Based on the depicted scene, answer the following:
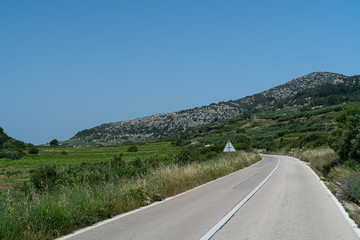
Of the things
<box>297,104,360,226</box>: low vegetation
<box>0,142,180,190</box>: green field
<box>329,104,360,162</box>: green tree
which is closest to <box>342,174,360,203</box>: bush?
<box>297,104,360,226</box>: low vegetation

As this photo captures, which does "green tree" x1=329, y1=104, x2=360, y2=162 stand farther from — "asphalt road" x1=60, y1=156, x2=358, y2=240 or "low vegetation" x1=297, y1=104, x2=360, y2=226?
"asphalt road" x1=60, y1=156, x2=358, y2=240

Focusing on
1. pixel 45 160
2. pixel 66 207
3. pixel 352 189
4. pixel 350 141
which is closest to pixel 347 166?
pixel 350 141

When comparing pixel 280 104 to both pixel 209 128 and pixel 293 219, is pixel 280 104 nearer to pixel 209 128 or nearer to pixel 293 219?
pixel 209 128

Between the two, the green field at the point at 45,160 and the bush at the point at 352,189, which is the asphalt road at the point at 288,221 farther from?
the green field at the point at 45,160

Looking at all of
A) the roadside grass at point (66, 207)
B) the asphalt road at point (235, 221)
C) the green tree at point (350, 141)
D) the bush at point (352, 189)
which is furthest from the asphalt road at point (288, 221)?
the green tree at point (350, 141)

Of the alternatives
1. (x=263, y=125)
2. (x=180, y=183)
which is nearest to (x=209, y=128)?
(x=263, y=125)

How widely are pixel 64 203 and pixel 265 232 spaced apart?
4.68 meters

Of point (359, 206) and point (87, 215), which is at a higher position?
point (87, 215)

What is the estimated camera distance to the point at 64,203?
7.84 metres

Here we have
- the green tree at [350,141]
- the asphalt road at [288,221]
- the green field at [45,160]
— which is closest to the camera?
the asphalt road at [288,221]

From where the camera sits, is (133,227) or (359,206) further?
(359,206)

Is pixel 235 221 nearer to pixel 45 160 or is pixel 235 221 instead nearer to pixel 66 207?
pixel 66 207

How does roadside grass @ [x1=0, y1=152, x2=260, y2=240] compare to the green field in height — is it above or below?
below

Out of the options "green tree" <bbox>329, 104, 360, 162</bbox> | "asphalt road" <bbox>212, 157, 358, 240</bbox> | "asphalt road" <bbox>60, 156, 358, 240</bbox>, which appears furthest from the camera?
"green tree" <bbox>329, 104, 360, 162</bbox>
